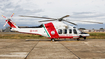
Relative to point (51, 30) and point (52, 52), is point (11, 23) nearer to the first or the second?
point (51, 30)

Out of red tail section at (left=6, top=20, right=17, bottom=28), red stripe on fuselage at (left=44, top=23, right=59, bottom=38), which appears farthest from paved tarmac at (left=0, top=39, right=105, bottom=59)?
red tail section at (left=6, top=20, right=17, bottom=28)

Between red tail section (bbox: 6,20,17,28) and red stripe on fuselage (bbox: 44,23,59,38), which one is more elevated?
red tail section (bbox: 6,20,17,28)

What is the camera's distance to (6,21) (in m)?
18.6

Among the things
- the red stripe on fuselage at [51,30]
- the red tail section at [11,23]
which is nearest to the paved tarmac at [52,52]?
the red stripe on fuselage at [51,30]

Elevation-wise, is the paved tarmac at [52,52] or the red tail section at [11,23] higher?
the red tail section at [11,23]

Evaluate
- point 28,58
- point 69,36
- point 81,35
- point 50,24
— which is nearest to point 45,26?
point 50,24

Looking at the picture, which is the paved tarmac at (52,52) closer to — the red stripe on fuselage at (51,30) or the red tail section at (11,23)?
the red stripe on fuselage at (51,30)

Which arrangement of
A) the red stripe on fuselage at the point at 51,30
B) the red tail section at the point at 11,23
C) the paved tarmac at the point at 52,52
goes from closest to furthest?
1. the paved tarmac at the point at 52,52
2. the red stripe on fuselage at the point at 51,30
3. the red tail section at the point at 11,23

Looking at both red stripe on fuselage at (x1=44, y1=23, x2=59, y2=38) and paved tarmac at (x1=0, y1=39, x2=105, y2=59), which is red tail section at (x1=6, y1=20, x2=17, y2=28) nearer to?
red stripe on fuselage at (x1=44, y1=23, x2=59, y2=38)

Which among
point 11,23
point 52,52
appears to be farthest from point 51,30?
point 52,52

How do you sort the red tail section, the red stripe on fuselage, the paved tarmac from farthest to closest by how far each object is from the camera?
the red tail section → the red stripe on fuselage → the paved tarmac

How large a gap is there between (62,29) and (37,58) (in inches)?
452

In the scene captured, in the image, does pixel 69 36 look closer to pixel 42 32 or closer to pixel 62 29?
pixel 62 29

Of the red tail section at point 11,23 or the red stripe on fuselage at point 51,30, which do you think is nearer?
the red stripe on fuselage at point 51,30
